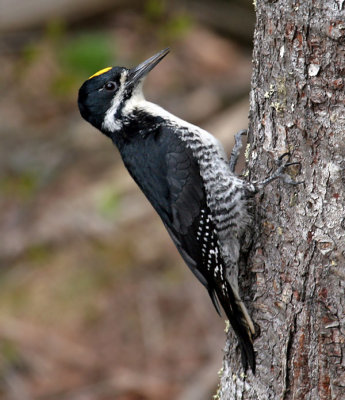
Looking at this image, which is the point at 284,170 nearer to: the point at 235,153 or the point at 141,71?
the point at 235,153

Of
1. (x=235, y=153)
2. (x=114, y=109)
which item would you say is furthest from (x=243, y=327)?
(x=114, y=109)

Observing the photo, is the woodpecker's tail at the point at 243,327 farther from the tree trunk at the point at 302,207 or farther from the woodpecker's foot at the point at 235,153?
the woodpecker's foot at the point at 235,153

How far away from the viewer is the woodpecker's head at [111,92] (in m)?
3.83

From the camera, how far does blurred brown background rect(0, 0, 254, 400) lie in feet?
20.3

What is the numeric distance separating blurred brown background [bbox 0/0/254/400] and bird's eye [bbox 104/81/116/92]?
118 inches

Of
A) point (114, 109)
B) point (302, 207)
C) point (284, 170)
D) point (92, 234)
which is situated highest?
point (114, 109)

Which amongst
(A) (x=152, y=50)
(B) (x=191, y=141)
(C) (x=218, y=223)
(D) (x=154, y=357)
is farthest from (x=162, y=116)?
(A) (x=152, y=50)

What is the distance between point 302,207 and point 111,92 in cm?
154

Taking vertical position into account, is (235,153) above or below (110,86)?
below

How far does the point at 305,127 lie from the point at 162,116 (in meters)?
1.12

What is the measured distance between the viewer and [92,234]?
7125 millimetres

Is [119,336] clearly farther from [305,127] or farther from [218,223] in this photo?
[305,127]

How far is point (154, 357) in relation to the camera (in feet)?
20.8

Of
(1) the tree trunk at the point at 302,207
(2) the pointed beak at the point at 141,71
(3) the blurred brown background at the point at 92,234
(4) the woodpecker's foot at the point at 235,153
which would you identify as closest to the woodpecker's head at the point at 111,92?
(2) the pointed beak at the point at 141,71
